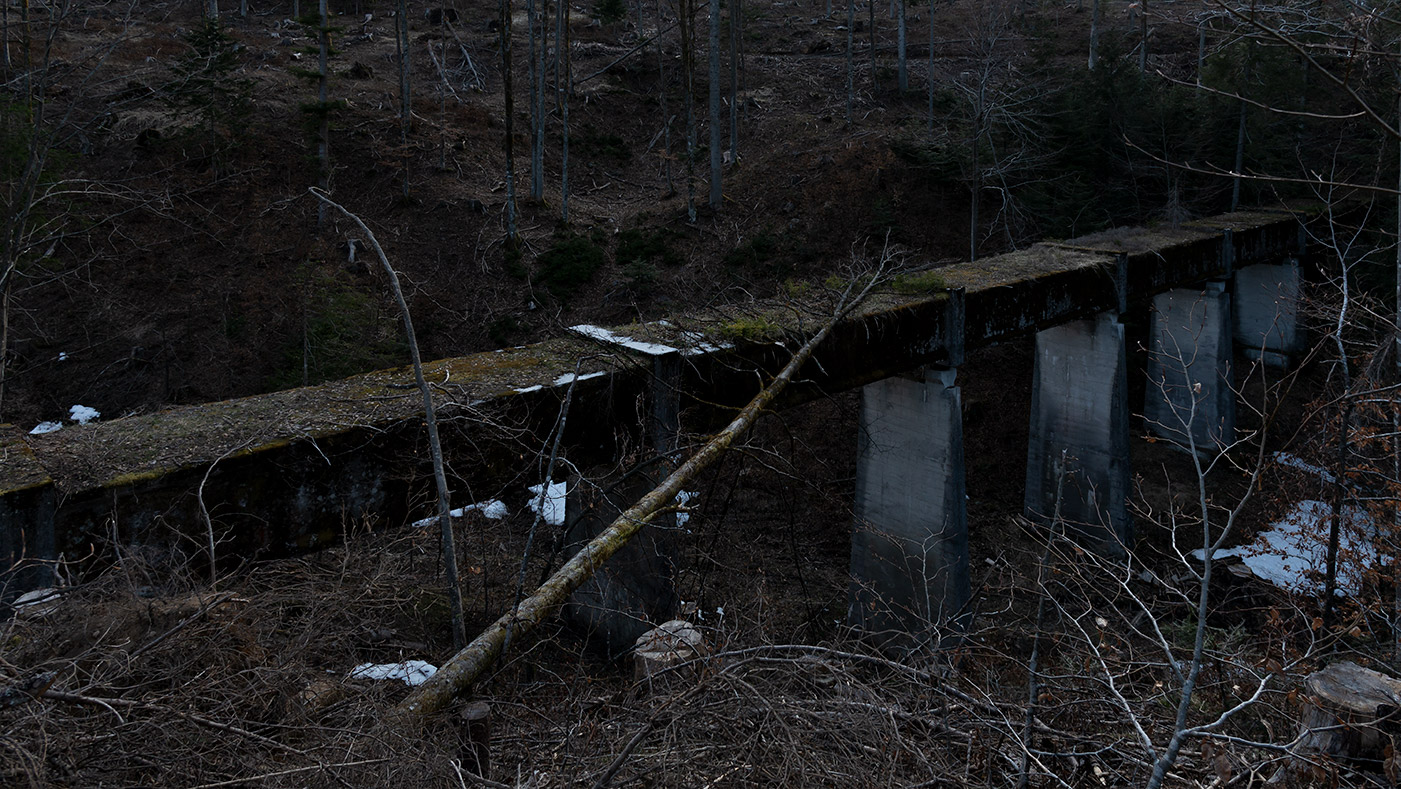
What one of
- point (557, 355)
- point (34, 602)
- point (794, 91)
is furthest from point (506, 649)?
point (794, 91)

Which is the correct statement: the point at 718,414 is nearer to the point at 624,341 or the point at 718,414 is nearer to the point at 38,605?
the point at 624,341

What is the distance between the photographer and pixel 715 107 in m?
26.1

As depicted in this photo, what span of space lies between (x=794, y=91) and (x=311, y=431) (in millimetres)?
32276

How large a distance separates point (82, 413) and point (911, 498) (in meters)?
19.3

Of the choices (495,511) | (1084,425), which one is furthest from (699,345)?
(1084,425)

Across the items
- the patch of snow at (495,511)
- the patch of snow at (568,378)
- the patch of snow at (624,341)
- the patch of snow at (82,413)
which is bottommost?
the patch of snow at (495,511)

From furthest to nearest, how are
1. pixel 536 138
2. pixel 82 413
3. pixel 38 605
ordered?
pixel 536 138, pixel 82 413, pixel 38 605

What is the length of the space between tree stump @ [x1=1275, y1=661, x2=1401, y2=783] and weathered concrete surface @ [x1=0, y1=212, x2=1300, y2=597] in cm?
585

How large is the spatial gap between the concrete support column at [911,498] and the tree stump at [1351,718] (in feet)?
26.5

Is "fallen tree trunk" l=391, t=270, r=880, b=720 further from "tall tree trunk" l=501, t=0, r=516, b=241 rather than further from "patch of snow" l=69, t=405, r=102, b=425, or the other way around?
"tall tree trunk" l=501, t=0, r=516, b=241

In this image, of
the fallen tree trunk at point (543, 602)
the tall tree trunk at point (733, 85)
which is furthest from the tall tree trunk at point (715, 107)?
the fallen tree trunk at point (543, 602)

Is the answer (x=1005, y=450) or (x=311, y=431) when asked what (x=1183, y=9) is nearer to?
(x=1005, y=450)

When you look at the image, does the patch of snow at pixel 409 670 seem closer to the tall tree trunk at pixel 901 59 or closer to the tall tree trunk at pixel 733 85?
the tall tree trunk at pixel 733 85

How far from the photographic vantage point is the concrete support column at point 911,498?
42.5ft
